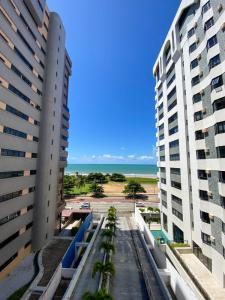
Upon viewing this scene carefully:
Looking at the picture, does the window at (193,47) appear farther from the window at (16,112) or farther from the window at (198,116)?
the window at (16,112)

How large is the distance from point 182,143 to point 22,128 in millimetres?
28562

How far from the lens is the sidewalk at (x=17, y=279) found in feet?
80.9

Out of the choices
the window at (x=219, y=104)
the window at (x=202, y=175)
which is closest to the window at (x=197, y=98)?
the window at (x=219, y=104)

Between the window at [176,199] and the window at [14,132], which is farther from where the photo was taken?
the window at [176,199]

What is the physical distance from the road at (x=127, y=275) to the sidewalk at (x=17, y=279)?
11671 mm

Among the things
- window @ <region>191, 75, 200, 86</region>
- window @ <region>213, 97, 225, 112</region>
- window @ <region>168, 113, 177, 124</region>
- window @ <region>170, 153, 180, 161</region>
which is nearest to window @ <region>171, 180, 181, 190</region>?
window @ <region>170, 153, 180, 161</region>

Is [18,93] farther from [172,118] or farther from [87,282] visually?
[172,118]

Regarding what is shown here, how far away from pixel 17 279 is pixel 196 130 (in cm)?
3391

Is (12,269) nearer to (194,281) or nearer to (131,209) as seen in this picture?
(194,281)

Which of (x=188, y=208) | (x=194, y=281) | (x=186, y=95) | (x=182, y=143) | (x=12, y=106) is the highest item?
(x=186, y=95)

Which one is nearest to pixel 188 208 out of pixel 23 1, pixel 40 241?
pixel 40 241

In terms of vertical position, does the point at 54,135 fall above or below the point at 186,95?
below

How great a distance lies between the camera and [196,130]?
113ft

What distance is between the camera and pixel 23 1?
3266cm
